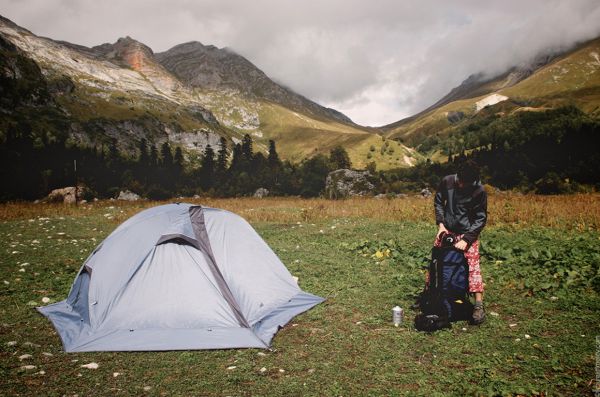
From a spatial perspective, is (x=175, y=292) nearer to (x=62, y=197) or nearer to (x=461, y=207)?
(x=461, y=207)

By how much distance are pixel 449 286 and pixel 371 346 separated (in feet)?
6.66

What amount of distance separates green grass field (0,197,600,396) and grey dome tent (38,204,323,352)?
37 centimetres

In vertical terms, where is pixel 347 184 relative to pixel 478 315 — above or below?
above

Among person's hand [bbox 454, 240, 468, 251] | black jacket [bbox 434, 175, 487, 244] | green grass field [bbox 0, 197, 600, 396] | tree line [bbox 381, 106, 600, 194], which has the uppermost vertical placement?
tree line [bbox 381, 106, 600, 194]

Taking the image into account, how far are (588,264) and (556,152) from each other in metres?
36.9

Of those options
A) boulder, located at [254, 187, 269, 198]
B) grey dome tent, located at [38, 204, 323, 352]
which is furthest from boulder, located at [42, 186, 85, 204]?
grey dome tent, located at [38, 204, 323, 352]

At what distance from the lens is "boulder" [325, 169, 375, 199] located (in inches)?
1496

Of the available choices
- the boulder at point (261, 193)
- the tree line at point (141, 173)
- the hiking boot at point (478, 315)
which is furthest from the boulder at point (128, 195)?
the hiking boot at point (478, 315)

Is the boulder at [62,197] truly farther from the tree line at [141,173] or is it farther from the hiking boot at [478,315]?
the hiking boot at [478,315]

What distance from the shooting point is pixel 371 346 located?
6496 millimetres

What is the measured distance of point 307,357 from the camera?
20.4 ft

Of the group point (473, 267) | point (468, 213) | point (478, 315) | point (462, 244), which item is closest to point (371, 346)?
point (478, 315)

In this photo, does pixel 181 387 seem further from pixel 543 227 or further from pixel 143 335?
pixel 543 227

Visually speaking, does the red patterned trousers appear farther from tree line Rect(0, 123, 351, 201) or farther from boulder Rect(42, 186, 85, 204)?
tree line Rect(0, 123, 351, 201)
